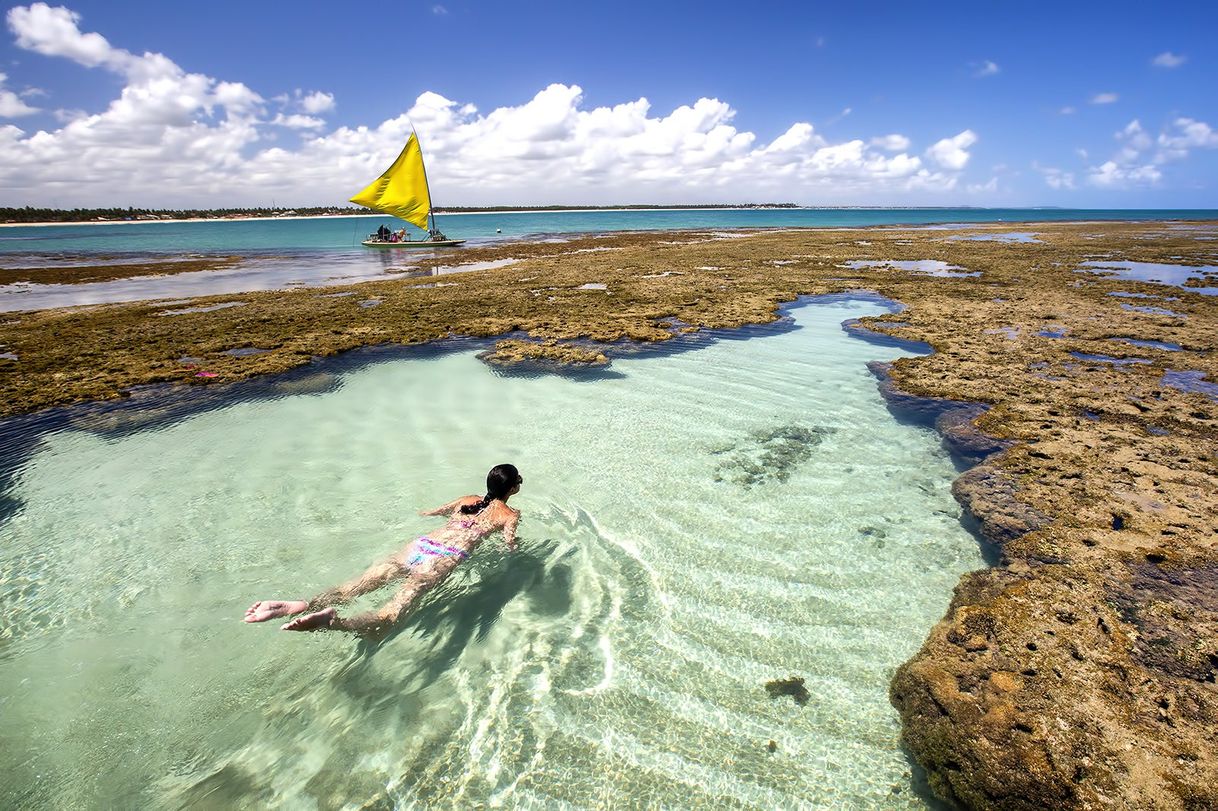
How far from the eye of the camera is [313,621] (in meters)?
3.96

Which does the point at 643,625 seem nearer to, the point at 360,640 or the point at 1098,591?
the point at 360,640

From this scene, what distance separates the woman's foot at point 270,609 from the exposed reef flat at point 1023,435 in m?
4.06

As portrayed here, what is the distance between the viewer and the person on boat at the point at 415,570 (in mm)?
4027

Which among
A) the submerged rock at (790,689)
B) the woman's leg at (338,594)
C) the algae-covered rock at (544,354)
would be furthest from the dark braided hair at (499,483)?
the algae-covered rock at (544,354)

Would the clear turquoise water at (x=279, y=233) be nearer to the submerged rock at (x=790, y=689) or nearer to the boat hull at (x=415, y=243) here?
the boat hull at (x=415, y=243)

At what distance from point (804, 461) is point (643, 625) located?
3977mm

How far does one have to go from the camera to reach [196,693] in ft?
13.0

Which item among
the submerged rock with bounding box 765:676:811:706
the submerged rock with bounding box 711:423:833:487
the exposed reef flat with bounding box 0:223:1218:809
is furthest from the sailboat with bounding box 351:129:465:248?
the submerged rock with bounding box 765:676:811:706

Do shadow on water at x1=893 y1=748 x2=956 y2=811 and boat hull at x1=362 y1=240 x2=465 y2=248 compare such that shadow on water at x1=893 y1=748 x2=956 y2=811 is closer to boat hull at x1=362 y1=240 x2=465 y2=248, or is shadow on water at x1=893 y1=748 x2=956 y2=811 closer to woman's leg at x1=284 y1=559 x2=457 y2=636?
woman's leg at x1=284 y1=559 x2=457 y2=636

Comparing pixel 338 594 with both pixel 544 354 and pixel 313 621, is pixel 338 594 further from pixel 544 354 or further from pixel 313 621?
pixel 544 354

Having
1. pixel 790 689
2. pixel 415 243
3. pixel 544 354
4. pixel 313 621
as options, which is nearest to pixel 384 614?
pixel 313 621

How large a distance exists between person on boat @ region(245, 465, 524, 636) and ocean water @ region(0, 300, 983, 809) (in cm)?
25

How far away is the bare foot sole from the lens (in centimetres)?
388

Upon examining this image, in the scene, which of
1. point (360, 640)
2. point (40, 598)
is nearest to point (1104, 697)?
point (360, 640)
